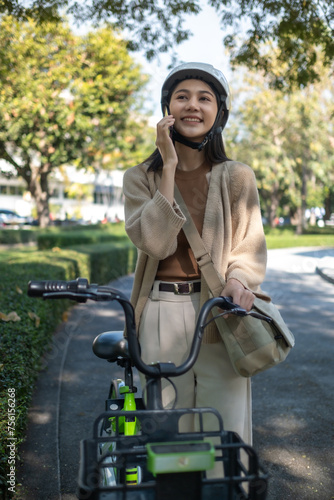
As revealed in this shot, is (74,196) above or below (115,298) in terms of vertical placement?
above

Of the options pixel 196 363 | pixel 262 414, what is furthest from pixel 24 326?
pixel 196 363

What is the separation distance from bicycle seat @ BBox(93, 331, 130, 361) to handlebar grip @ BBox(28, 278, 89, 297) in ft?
2.59

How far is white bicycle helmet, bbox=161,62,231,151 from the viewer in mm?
2270

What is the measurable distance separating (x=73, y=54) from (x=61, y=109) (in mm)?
2127

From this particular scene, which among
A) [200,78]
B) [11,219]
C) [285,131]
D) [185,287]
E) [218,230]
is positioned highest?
[285,131]

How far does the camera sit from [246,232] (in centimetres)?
224

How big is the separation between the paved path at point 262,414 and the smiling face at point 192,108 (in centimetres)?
221

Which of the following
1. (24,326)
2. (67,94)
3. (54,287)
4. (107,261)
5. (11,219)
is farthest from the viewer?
(11,219)

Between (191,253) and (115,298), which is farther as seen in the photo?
(191,253)

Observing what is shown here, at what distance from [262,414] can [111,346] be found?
2720 millimetres

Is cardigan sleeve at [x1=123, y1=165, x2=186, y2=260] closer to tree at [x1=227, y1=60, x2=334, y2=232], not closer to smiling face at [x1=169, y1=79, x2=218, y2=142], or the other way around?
smiling face at [x1=169, y1=79, x2=218, y2=142]

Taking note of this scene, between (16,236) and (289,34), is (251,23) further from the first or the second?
(16,236)

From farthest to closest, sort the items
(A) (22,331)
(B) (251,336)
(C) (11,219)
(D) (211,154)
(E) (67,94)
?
1. (C) (11,219)
2. (E) (67,94)
3. (A) (22,331)
4. (D) (211,154)
5. (B) (251,336)

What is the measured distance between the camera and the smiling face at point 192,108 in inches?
89.6
